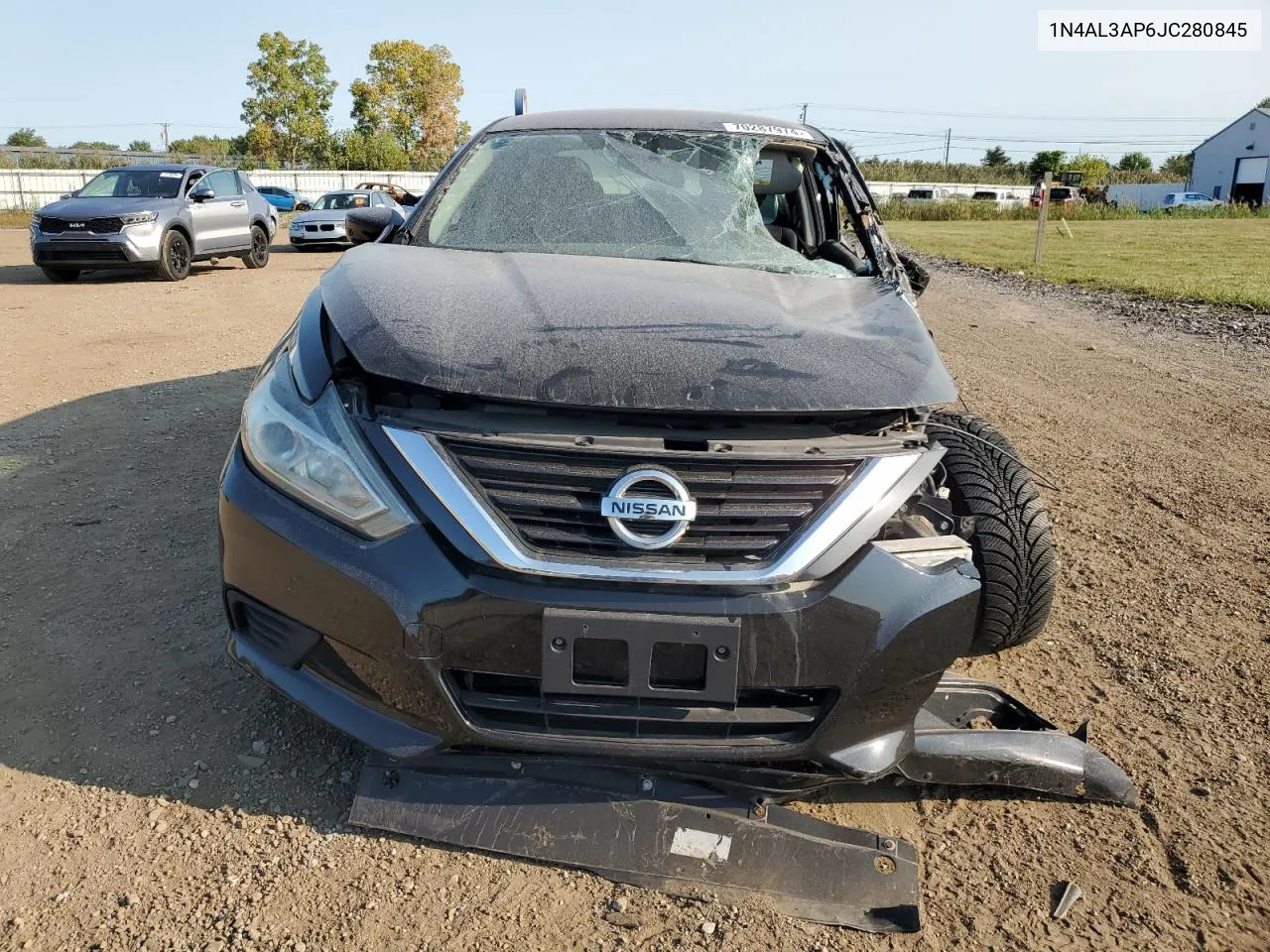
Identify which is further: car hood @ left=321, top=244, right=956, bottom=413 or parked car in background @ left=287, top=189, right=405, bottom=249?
parked car in background @ left=287, top=189, right=405, bottom=249

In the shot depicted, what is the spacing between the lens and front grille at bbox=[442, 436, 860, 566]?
6.40 ft

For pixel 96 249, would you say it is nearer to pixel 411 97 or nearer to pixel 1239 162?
pixel 411 97

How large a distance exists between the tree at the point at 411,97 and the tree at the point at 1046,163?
49.6m

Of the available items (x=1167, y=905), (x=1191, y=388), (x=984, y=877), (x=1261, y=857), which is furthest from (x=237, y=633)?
(x=1191, y=388)

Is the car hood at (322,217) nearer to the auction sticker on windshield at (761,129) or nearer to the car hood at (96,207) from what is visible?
the car hood at (96,207)

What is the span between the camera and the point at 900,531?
2.13 metres

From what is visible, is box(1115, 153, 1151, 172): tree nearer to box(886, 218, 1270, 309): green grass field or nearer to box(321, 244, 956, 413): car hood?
box(886, 218, 1270, 309): green grass field

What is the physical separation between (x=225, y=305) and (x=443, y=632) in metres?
10.2

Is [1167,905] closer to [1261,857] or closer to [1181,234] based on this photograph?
[1261,857]

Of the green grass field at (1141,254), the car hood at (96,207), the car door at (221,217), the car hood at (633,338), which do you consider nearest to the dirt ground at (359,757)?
the car hood at (633,338)

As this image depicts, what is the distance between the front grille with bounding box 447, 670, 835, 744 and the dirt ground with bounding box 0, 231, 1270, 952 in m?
0.37

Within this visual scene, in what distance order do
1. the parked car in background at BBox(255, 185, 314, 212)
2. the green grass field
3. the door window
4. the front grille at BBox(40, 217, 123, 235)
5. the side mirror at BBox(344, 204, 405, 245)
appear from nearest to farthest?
the side mirror at BBox(344, 204, 405, 245)
the front grille at BBox(40, 217, 123, 235)
the green grass field
the door window
the parked car in background at BBox(255, 185, 314, 212)

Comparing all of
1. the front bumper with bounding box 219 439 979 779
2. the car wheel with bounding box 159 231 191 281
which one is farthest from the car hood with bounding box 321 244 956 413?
the car wheel with bounding box 159 231 191 281

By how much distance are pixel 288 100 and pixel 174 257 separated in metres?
45.7
